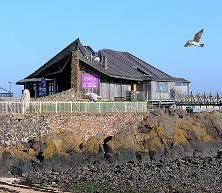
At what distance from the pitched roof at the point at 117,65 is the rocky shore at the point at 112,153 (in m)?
9.17

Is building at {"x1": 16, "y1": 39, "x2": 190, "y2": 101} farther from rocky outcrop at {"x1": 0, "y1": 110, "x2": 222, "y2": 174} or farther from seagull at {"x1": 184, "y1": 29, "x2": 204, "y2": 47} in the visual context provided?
seagull at {"x1": 184, "y1": 29, "x2": 204, "y2": 47}

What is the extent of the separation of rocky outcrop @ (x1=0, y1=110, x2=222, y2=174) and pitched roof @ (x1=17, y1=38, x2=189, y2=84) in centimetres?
868

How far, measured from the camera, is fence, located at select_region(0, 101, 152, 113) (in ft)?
119

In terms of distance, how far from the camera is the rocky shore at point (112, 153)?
3033 cm

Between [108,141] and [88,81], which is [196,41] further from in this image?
[88,81]

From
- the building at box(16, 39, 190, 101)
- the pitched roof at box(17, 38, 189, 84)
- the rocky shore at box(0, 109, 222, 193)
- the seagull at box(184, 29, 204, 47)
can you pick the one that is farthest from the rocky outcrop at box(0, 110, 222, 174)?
the seagull at box(184, 29, 204, 47)

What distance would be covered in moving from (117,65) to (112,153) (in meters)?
21.5

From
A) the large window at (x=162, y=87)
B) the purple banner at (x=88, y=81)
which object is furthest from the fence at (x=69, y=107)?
the large window at (x=162, y=87)

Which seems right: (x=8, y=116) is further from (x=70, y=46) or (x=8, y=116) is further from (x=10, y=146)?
(x=70, y=46)

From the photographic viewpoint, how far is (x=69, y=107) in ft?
130

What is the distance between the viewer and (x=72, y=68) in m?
50.3

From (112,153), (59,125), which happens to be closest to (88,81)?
(59,125)

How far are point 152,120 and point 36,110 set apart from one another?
10487 mm

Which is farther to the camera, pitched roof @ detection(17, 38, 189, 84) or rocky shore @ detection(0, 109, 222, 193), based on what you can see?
Answer: pitched roof @ detection(17, 38, 189, 84)
